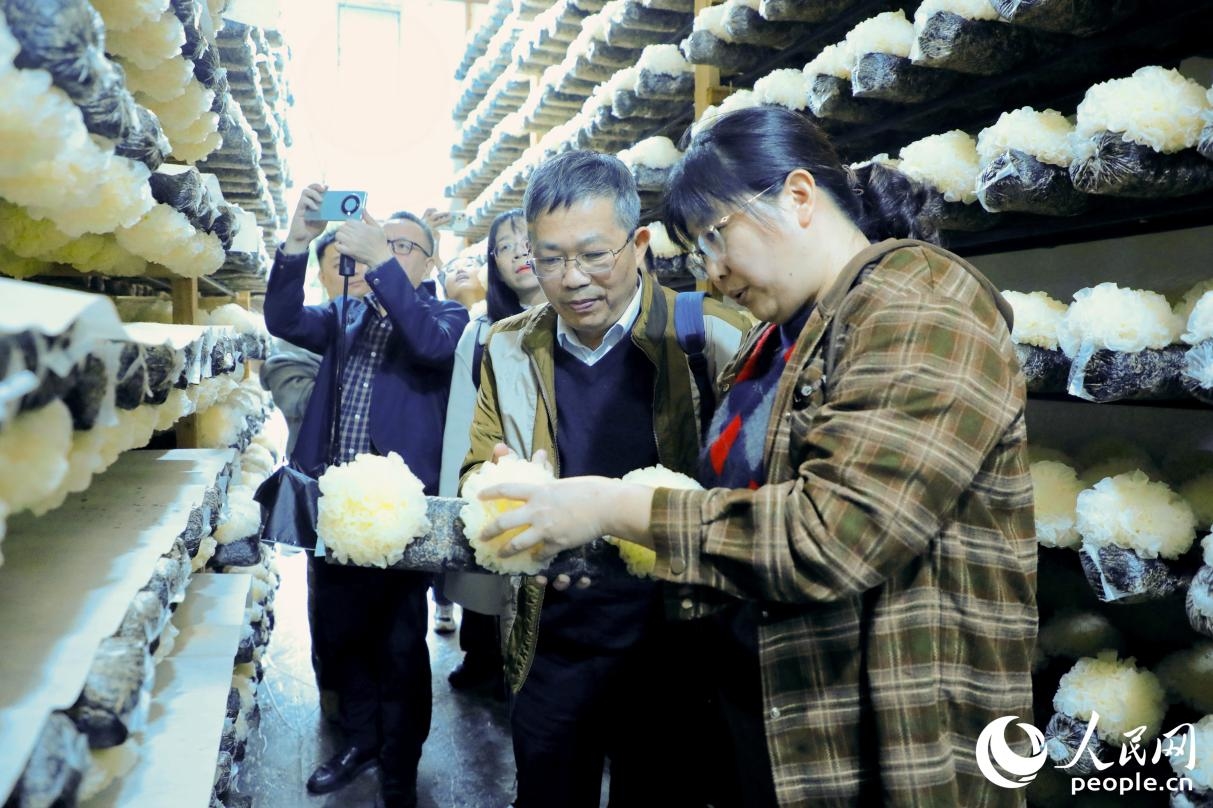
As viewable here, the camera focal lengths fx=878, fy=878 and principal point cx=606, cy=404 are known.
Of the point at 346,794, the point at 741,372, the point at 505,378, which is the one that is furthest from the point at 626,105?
the point at 346,794

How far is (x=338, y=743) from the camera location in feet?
11.1

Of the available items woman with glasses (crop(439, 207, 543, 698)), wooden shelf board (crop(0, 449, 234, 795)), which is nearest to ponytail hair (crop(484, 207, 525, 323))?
woman with glasses (crop(439, 207, 543, 698))

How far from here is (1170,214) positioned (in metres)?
1.90

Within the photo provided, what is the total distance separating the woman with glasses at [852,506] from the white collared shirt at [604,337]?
1.76 feet

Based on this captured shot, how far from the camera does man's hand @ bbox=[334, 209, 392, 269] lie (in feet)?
7.96

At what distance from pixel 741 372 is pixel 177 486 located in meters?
1.00

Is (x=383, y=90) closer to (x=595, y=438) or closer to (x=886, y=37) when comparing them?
(x=886, y=37)

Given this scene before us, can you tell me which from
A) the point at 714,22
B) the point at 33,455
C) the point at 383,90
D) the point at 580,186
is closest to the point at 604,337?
the point at 580,186

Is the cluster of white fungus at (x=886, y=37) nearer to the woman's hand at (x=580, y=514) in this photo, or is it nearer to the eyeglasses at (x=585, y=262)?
the eyeglasses at (x=585, y=262)

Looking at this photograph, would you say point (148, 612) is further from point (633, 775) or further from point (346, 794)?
point (346, 794)

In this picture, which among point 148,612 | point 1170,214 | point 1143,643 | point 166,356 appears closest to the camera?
point 148,612

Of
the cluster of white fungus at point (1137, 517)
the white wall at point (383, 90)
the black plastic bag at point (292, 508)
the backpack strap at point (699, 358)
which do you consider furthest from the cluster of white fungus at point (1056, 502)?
the white wall at point (383, 90)

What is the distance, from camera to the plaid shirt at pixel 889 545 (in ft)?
3.45

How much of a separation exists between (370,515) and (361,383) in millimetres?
1469
